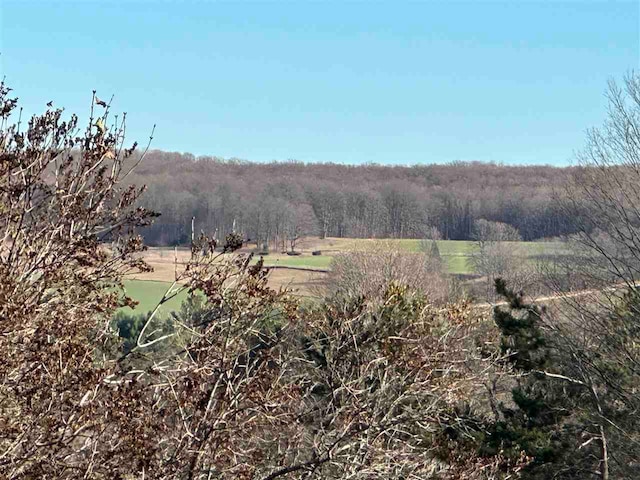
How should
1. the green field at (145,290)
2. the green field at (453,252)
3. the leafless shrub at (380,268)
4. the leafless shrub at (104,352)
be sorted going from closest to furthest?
the leafless shrub at (104,352) < the green field at (145,290) < the leafless shrub at (380,268) < the green field at (453,252)

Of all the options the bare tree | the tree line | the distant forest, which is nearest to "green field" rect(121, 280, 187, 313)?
the tree line

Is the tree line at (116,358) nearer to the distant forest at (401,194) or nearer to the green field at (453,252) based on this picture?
the green field at (453,252)

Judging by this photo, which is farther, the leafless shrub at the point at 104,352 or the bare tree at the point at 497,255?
the bare tree at the point at 497,255

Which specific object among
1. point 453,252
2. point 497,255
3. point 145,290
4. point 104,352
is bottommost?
point 453,252

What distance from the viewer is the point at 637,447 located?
38.1 ft

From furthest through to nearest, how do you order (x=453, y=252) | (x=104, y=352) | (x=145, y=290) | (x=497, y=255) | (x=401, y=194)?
(x=401, y=194) → (x=453, y=252) → (x=497, y=255) → (x=145, y=290) → (x=104, y=352)

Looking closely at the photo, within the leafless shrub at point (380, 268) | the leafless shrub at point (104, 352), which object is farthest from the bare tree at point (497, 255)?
the leafless shrub at point (104, 352)

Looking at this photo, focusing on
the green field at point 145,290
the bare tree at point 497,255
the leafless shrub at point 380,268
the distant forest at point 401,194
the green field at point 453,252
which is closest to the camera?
the green field at point 145,290

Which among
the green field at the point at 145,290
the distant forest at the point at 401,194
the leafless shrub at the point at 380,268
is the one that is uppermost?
the distant forest at the point at 401,194

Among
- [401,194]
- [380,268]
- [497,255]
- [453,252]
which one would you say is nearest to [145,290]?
[380,268]

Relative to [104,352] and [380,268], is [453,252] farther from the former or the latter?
[104,352]

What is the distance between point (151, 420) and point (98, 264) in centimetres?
121

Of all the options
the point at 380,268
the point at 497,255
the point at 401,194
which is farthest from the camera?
the point at 401,194

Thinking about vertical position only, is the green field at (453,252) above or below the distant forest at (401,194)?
below
